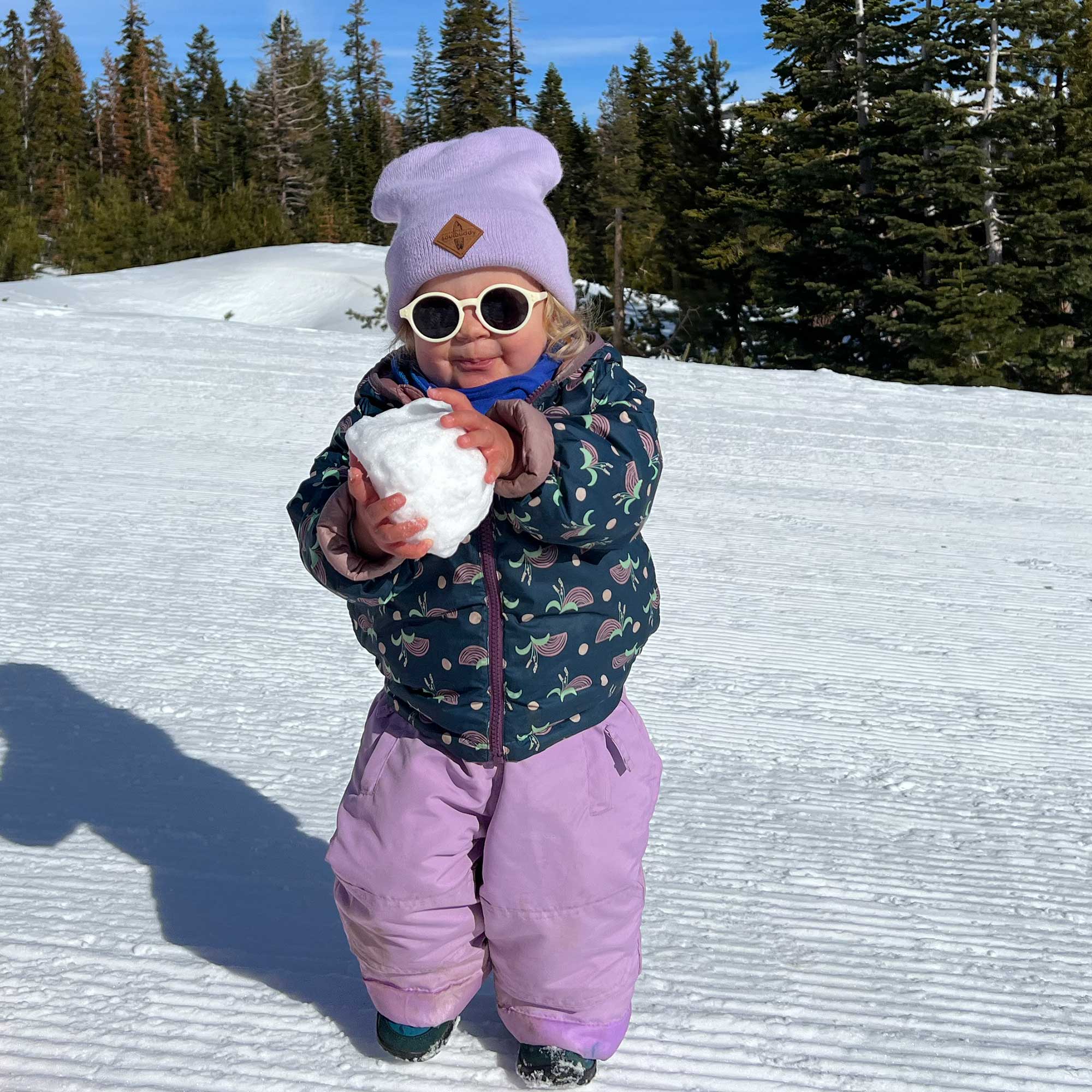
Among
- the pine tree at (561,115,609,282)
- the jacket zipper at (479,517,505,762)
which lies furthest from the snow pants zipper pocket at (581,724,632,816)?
the pine tree at (561,115,609,282)

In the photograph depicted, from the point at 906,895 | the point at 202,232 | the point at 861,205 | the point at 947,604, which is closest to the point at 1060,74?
the point at 861,205

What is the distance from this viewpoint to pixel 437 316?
1541 millimetres

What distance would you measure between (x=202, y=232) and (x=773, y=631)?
88.5 feet

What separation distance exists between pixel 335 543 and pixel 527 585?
262 millimetres

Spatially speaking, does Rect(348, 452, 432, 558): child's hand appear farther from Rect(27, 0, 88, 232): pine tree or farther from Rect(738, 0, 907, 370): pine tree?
Rect(27, 0, 88, 232): pine tree

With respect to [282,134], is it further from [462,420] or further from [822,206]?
[462,420]

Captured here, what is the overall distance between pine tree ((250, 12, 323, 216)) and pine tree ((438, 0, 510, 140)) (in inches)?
373

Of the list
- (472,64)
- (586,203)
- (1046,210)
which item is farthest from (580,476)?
(586,203)

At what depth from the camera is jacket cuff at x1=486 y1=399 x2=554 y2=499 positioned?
4.54 feet

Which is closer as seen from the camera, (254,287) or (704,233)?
(254,287)

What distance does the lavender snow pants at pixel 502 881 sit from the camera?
158 cm

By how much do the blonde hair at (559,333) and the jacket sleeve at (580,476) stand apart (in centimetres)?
8

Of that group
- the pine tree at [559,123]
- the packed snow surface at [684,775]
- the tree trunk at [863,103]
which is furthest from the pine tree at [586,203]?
the packed snow surface at [684,775]

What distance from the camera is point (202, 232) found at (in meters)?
27.9
